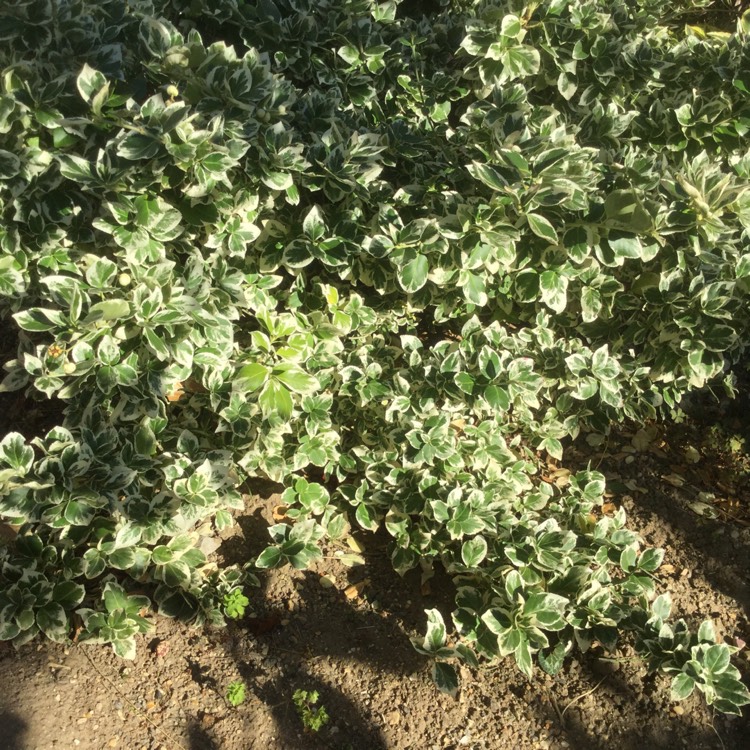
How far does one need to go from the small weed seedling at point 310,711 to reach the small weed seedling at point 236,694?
0.57 feet

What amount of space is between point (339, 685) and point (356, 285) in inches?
60.7

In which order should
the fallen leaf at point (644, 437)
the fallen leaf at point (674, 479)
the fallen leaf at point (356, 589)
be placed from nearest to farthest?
the fallen leaf at point (356, 589), the fallen leaf at point (674, 479), the fallen leaf at point (644, 437)

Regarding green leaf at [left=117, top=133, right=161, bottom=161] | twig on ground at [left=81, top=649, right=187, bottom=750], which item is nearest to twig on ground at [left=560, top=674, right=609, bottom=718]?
twig on ground at [left=81, top=649, right=187, bottom=750]

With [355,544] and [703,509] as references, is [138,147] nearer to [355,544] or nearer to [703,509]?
[355,544]

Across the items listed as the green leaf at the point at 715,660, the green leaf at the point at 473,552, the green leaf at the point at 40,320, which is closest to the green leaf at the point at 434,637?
the green leaf at the point at 473,552

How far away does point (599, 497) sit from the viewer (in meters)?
2.87

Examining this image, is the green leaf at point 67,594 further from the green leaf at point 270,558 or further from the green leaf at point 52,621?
Answer: the green leaf at point 270,558

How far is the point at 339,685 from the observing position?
259cm

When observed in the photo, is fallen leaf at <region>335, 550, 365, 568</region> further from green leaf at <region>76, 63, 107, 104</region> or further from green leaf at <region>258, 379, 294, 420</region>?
green leaf at <region>76, 63, 107, 104</region>

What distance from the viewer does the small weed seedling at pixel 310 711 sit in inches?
94.5

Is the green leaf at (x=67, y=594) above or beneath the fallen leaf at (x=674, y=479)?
beneath

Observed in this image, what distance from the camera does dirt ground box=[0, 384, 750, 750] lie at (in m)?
2.41

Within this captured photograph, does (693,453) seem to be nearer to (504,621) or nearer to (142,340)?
(504,621)

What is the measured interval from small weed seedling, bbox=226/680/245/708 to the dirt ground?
1.7 inches
